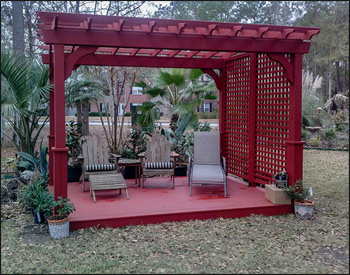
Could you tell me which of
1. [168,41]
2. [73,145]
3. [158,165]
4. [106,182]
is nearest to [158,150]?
[158,165]

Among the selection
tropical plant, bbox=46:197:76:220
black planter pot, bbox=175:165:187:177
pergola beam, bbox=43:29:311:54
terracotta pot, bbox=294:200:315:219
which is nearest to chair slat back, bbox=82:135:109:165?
black planter pot, bbox=175:165:187:177

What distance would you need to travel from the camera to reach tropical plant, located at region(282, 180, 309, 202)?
6043 mm

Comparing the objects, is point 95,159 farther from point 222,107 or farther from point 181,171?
point 222,107

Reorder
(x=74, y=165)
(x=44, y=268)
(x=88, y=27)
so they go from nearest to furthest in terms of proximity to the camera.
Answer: (x=44, y=268)
(x=88, y=27)
(x=74, y=165)

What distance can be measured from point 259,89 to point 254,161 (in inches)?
56.1

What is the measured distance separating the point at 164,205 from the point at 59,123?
2104 mm

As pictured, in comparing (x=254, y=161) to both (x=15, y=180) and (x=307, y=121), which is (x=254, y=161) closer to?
(x=15, y=180)

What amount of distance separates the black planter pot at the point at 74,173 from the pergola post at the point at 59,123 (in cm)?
284

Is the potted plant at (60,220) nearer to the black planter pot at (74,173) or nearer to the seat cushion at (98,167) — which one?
the seat cushion at (98,167)

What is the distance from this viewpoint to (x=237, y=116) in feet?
26.9

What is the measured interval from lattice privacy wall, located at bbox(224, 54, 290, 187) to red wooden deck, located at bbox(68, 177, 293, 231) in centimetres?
61

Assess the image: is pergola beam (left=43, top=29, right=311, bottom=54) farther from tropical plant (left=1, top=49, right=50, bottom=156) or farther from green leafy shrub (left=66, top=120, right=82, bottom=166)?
green leafy shrub (left=66, top=120, right=82, bottom=166)

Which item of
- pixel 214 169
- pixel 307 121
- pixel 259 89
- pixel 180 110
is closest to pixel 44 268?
pixel 214 169

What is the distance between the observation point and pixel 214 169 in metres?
7.18
